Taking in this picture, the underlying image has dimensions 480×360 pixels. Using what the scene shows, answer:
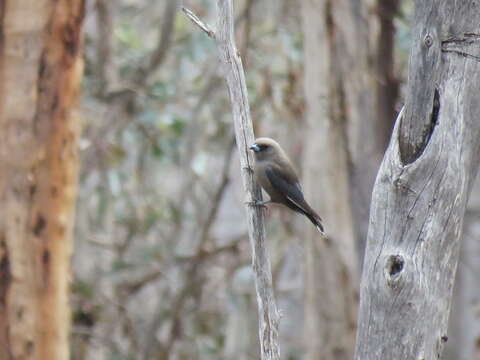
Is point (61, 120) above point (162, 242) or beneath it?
above

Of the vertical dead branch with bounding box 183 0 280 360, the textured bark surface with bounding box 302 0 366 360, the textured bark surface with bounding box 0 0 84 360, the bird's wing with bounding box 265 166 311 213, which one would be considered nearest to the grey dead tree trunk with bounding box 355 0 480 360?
the vertical dead branch with bounding box 183 0 280 360

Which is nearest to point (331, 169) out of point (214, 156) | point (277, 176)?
point (214, 156)

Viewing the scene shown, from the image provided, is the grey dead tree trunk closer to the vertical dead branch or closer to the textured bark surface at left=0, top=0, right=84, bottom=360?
the vertical dead branch

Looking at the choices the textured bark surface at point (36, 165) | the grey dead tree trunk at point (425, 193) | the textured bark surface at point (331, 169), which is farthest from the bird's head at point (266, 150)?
the textured bark surface at point (331, 169)

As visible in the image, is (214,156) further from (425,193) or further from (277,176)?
(425,193)

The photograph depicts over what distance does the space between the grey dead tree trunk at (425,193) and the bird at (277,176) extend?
1674mm

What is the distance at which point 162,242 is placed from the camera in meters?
9.04

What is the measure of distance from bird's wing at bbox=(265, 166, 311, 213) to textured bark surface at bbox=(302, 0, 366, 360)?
2.49 m

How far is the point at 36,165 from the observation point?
539 centimetres

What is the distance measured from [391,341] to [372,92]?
191 inches

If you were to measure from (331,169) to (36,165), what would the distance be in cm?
220

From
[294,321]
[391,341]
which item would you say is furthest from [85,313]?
[391,341]

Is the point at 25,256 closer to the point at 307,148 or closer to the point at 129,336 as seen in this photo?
the point at 307,148

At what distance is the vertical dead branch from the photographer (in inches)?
118
